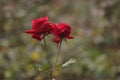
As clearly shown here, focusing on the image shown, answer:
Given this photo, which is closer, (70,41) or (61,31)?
(61,31)

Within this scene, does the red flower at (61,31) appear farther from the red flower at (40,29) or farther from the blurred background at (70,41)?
the blurred background at (70,41)

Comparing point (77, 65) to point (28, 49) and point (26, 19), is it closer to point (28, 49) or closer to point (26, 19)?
point (28, 49)

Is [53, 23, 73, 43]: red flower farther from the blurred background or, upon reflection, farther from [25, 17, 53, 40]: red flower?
the blurred background

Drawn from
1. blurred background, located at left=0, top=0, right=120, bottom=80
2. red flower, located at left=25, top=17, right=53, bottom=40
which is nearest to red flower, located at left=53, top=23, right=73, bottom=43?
red flower, located at left=25, top=17, right=53, bottom=40

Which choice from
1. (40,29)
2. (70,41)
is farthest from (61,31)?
(70,41)

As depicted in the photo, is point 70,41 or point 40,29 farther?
point 70,41

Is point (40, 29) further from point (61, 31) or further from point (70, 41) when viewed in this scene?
point (70, 41)

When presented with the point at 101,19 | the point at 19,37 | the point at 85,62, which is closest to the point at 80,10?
the point at 101,19

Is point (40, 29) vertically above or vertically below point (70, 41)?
above
